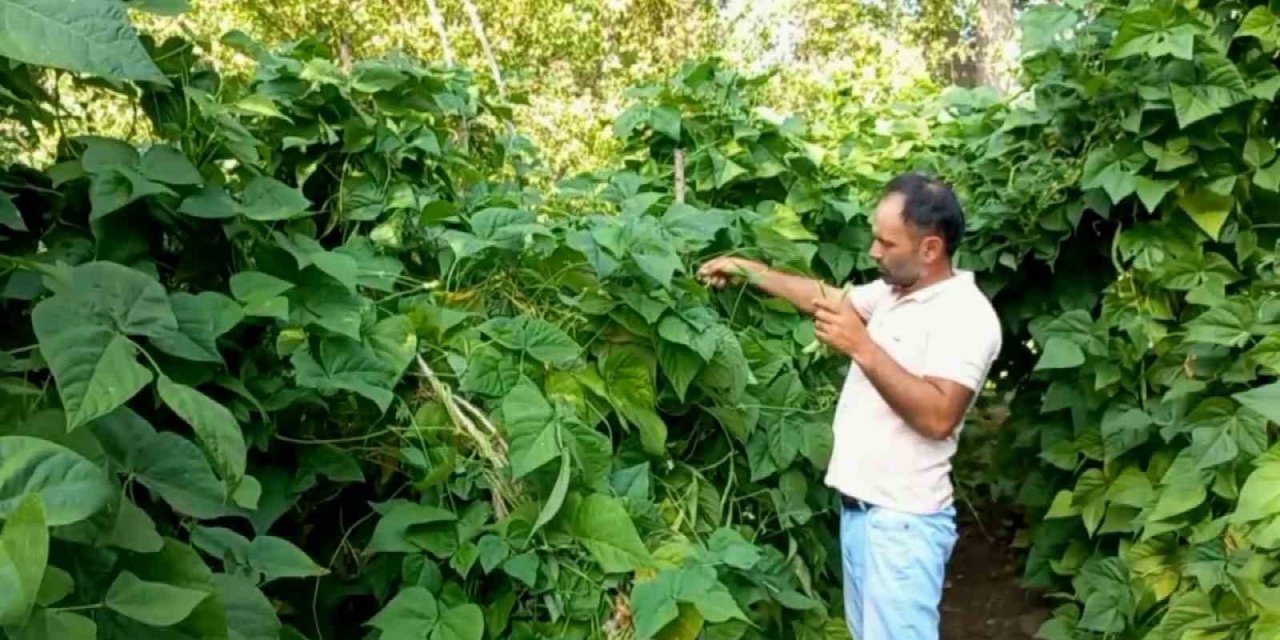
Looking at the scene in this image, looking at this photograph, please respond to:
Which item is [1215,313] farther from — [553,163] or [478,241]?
[553,163]

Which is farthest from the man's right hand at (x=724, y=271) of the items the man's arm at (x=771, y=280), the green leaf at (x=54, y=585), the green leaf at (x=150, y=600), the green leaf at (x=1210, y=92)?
the green leaf at (x=54, y=585)

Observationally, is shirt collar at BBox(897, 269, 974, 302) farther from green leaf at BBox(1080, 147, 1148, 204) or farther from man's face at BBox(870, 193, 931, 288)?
green leaf at BBox(1080, 147, 1148, 204)

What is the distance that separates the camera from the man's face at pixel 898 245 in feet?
7.07

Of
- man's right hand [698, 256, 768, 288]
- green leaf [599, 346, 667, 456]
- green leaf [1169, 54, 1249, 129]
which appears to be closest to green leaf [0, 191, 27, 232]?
green leaf [599, 346, 667, 456]

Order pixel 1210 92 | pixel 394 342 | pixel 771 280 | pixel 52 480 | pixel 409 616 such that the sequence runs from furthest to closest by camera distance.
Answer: pixel 1210 92 < pixel 771 280 < pixel 394 342 < pixel 409 616 < pixel 52 480

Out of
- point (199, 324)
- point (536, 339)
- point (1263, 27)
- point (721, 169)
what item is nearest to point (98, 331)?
point (199, 324)

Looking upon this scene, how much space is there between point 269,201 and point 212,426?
596mm

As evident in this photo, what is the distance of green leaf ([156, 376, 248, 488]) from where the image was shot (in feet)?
3.39

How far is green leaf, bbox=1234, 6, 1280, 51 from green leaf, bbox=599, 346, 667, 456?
4.89ft

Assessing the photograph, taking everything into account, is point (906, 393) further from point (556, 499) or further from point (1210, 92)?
point (1210, 92)

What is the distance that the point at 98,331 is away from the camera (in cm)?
102

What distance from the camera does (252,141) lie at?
162 centimetres

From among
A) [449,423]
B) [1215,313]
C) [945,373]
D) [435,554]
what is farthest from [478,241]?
[1215,313]

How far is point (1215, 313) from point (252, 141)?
73.8 inches
